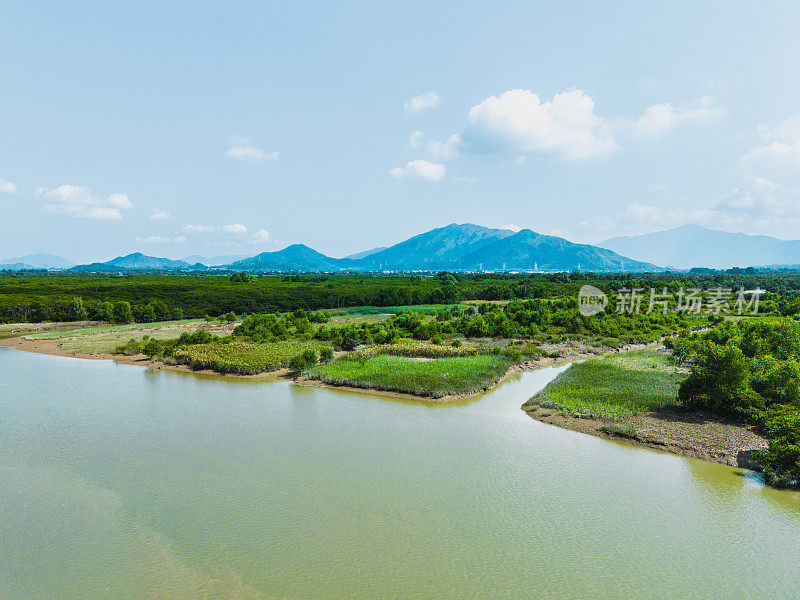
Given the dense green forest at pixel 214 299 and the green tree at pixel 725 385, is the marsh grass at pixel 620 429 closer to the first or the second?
the green tree at pixel 725 385

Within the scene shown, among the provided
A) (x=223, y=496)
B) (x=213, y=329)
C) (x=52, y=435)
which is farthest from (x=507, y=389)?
(x=213, y=329)

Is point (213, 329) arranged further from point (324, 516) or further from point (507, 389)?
point (324, 516)

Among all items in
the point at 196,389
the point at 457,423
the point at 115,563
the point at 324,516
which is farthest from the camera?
the point at 196,389

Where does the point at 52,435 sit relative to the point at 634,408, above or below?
below

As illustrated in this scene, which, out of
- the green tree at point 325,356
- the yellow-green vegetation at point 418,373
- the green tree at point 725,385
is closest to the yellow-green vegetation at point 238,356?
the green tree at point 325,356

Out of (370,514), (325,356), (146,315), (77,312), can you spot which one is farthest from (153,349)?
(77,312)

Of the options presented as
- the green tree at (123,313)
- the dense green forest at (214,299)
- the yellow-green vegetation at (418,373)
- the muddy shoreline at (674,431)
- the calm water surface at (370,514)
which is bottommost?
the calm water surface at (370,514)

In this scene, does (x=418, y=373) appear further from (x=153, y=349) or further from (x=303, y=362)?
(x=153, y=349)

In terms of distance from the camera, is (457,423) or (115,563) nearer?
(115,563)
